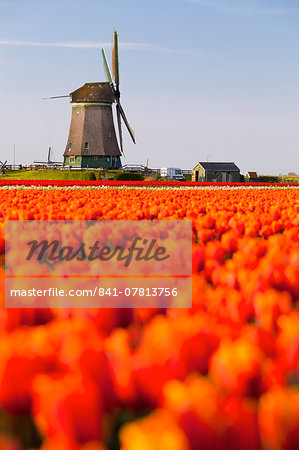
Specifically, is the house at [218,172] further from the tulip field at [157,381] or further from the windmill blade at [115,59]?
the tulip field at [157,381]

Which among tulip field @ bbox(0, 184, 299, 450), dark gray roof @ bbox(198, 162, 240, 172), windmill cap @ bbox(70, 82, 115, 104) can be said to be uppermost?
windmill cap @ bbox(70, 82, 115, 104)

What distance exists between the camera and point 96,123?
54531 mm

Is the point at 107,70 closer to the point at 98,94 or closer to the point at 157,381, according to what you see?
the point at 98,94

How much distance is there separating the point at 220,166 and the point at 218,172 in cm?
124

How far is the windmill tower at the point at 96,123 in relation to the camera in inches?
2133

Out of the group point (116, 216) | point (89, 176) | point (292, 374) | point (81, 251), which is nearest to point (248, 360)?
point (292, 374)

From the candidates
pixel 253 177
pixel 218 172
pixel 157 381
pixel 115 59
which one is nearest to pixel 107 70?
pixel 115 59

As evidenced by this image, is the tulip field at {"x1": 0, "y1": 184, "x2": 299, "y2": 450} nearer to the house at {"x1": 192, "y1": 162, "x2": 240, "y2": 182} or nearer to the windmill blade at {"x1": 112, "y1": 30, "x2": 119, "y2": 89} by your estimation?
the windmill blade at {"x1": 112, "y1": 30, "x2": 119, "y2": 89}

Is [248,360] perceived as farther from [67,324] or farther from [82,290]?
[82,290]

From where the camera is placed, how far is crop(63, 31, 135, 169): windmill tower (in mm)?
54188

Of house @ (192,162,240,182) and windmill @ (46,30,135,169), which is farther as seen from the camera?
house @ (192,162,240,182)

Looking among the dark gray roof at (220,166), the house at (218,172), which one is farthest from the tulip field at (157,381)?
the dark gray roof at (220,166)

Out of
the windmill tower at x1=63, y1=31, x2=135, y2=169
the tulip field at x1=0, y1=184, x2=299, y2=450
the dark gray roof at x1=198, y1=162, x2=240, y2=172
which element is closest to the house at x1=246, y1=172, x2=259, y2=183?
the dark gray roof at x1=198, y1=162, x2=240, y2=172

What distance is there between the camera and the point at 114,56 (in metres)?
52.3
